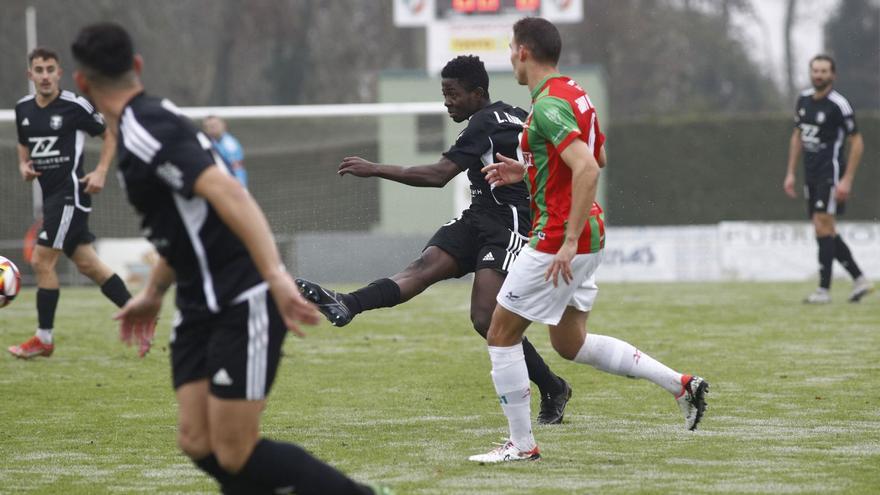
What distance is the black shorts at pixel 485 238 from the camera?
7.31 m

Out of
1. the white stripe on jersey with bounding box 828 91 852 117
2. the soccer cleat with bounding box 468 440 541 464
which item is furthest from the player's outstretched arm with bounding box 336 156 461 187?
the white stripe on jersey with bounding box 828 91 852 117

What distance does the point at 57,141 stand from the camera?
1031 cm

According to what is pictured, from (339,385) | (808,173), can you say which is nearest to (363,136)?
(808,173)

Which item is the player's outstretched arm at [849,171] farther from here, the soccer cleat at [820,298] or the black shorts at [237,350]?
the black shorts at [237,350]

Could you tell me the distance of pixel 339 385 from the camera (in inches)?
362

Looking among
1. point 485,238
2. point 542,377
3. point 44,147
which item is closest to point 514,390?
point 542,377

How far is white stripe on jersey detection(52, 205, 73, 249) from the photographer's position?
1019 cm

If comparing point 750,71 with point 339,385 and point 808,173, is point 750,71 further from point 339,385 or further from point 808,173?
point 339,385

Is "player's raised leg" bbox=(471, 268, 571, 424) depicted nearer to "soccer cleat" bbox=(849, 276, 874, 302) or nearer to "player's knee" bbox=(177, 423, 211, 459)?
"player's knee" bbox=(177, 423, 211, 459)

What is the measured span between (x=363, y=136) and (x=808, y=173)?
354 inches

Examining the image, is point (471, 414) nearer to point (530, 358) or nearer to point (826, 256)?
point (530, 358)

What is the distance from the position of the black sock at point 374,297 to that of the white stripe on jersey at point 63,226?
3216 millimetres

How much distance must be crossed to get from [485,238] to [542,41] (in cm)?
160

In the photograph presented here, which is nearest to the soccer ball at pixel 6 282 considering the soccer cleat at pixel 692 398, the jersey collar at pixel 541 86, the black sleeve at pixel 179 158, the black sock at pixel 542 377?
the black sock at pixel 542 377
